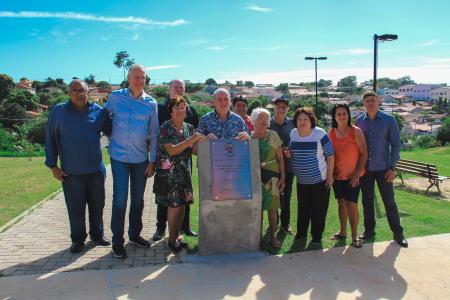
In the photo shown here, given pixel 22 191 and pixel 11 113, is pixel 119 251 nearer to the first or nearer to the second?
pixel 22 191

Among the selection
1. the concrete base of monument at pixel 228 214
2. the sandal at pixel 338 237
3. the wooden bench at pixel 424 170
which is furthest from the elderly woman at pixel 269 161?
the wooden bench at pixel 424 170

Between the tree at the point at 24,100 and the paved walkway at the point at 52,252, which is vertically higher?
the tree at the point at 24,100

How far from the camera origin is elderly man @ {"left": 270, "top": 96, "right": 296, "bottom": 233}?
541cm

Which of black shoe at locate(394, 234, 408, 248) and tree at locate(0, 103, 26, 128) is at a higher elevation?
tree at locate(0, 103, 26, 128)

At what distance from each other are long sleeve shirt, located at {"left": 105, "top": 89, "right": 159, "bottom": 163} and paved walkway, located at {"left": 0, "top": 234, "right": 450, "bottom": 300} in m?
1.25

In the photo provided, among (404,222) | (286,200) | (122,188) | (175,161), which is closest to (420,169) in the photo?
(404,222)

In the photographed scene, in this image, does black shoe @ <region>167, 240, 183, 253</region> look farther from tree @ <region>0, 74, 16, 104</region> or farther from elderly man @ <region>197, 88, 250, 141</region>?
tree @ <region>0, 74, 16, 104</region>

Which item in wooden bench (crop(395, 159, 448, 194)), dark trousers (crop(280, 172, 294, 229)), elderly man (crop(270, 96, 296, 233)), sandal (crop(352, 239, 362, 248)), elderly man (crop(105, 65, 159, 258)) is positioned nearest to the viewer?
elderly man (crop(105, 65, 159, 258))

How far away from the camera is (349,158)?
500cm

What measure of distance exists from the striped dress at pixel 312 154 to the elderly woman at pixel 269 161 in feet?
0.67

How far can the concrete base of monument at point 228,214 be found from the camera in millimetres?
4574

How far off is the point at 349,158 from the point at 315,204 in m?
0.69

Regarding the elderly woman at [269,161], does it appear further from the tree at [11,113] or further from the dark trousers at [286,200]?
the tree at [11,113]

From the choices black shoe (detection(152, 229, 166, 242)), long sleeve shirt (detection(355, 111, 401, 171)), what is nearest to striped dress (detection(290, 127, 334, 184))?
long sleeve shirt (detection(355, 111, 401, 171))
